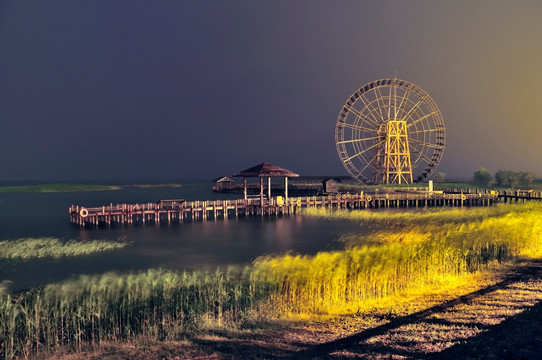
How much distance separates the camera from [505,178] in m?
74.0

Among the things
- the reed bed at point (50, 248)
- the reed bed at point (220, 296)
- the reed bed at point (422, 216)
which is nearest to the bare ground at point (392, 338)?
the reed bed at point (220, 296)

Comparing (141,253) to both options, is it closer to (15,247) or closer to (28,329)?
(15,247)

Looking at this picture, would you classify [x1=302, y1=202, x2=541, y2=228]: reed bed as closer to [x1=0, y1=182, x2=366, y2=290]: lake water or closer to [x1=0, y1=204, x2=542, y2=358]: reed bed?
[x1=0, y1=182, x2=366, y2=290]: lake water

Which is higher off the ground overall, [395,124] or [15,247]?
[395,124]

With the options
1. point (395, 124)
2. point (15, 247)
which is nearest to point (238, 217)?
point (15, 247)

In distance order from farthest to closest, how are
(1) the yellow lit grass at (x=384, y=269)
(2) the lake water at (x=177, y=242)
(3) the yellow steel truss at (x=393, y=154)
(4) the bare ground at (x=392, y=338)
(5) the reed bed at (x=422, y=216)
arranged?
(3) the yellow steel truss at (x=393, y=154), (5) the reed bed at (x=422, y=216), (2) the lake water at (x=177, y=242), (1) the yellow lit grass at (x=384, y=269), (4) the bare ground at (x=392, y=338)

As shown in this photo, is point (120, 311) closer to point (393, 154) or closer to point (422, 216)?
point (422, 216)

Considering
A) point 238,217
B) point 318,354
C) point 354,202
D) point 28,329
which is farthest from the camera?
point 354,202

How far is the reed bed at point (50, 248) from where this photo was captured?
70.8 ft

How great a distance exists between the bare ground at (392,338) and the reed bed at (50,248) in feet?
47.6

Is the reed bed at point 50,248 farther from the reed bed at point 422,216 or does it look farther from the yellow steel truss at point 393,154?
the yellow steel truss at point 393,154

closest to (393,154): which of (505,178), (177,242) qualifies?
(505,178)

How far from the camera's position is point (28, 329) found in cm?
988

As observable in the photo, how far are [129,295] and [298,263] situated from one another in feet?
19.6
